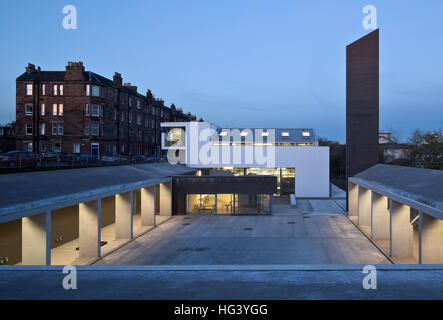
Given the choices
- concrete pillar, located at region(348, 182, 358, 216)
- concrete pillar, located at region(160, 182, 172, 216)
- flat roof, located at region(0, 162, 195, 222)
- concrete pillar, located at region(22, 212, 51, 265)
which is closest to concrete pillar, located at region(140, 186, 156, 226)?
flat roof, located at region(0, 162, 195, 222)

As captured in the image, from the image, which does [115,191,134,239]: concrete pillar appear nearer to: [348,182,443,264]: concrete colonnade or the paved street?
the paved street

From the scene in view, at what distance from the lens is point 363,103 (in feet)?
91.8

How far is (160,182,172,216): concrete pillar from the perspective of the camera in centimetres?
2776

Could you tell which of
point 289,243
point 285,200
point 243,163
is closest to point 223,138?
point 243,163

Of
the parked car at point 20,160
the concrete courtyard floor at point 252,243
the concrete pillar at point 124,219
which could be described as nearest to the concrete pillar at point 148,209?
the concrete courtyard floor at point 252,243

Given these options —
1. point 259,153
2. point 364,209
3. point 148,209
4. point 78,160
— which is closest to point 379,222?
point 364,209

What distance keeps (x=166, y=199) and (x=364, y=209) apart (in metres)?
16.0

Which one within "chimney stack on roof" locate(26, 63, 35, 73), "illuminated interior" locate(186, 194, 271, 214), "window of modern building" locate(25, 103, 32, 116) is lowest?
"illuminated interior" locate(186, 194, 271, 214)

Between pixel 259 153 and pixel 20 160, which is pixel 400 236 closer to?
pixel 20 160

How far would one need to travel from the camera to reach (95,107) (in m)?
40.4

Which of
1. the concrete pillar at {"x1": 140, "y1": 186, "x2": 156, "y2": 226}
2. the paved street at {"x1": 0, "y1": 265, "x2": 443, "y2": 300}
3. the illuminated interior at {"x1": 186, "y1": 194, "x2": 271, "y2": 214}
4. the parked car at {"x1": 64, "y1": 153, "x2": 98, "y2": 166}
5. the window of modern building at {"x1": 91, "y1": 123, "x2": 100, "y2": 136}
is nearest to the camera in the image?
the paved street at {"x1": 0, "y1": 265, "x2": 443, "y2": 300}

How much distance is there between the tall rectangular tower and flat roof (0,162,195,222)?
18543mm
